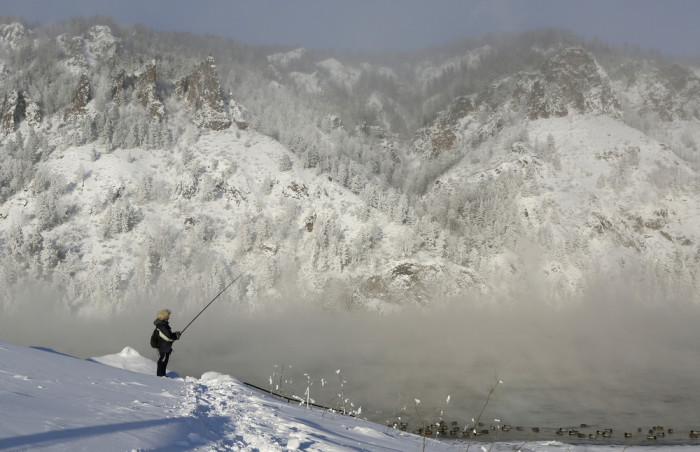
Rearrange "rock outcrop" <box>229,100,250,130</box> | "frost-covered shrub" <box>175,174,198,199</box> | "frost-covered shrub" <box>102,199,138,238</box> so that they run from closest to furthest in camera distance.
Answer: "frost-covered shrub" <box>102,199,138,238</box>, "frost-covered shrub" <box>175,174,198,199</box>, "rock outcrop" <box>229,100,250,130</box>

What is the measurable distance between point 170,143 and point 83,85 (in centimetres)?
2216

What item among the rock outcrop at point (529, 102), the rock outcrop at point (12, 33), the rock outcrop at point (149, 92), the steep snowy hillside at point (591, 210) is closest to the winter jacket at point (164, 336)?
the steep snowy hillside at point (591, 210)

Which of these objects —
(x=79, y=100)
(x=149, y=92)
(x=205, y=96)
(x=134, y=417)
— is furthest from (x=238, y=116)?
(x=134, y=417)

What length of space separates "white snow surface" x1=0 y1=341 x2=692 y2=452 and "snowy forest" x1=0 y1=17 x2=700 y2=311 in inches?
2288

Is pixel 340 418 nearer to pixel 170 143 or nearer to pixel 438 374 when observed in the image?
pixel 438 374

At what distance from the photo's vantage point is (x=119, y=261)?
62.8 m

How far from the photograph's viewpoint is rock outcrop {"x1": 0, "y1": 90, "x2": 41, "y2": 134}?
80812 mm

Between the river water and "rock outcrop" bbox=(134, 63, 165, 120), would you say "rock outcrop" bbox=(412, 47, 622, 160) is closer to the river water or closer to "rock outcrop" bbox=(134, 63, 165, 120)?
the river water

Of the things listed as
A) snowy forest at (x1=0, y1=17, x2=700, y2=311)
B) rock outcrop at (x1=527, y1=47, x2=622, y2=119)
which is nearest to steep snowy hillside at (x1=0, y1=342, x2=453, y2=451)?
snowy forest at (x1=0, y1=17, x2=700, y2=311)

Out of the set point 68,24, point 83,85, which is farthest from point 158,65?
point 68,24

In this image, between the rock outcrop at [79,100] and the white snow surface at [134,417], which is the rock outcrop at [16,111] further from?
the white snow surface at [134,417]

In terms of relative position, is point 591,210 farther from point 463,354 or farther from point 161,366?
point 161,366

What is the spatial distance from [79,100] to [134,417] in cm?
9475

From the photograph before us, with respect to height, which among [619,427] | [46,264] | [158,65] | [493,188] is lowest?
[619,427]
